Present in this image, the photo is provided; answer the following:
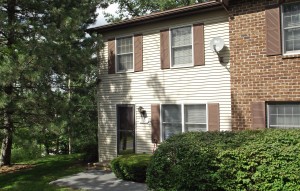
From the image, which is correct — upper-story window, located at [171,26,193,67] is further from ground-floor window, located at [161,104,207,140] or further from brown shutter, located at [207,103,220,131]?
brown shutter, located at [207,103,220,131]

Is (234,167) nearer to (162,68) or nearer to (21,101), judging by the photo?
(162,68)

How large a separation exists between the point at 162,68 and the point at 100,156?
4848mm

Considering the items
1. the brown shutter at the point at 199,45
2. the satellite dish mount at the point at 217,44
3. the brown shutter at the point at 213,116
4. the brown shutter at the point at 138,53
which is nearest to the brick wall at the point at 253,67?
the satellite dish mount at the point at 217,44

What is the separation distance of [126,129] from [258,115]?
561cm

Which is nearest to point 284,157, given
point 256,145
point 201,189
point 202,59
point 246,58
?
point 256,145

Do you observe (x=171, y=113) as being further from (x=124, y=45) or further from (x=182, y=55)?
(x=124, y=45)

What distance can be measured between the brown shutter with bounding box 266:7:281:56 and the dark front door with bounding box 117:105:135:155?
231 inches

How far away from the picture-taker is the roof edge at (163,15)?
36.1 feet

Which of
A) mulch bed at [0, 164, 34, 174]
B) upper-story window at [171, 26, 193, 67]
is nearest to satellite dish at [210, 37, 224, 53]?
upper-story window at [171, 26, 193, 67]

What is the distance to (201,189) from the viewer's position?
6.84m

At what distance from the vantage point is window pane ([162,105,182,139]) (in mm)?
12078

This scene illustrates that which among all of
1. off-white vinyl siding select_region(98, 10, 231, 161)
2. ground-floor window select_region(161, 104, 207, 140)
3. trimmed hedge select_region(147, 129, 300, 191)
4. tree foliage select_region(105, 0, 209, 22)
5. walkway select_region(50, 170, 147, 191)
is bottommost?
walkway select_region(50, 170, 147, 191)

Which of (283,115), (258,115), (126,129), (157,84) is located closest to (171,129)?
(157,84)

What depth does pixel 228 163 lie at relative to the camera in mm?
6586
